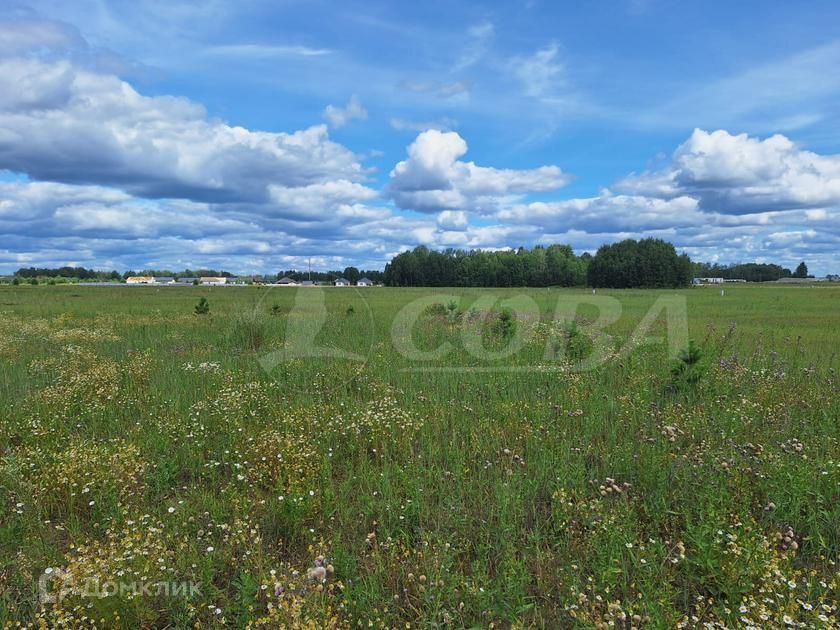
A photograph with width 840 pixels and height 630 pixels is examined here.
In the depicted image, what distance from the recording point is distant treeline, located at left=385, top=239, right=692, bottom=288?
404 ft

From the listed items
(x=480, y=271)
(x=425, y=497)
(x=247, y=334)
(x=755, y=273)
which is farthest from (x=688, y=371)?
(x=755, y=273)

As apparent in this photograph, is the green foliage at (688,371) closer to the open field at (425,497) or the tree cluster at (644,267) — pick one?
the open field at (425,497)

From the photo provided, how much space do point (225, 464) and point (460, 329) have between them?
11.9 meters

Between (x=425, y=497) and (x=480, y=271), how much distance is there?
14345 centimetres


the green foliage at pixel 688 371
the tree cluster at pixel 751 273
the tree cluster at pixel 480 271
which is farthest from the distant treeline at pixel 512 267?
the green foliage at pixel 688 371

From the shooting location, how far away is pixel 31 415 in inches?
311

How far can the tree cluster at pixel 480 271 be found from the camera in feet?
468

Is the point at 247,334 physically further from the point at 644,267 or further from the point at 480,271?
the point at 480,271

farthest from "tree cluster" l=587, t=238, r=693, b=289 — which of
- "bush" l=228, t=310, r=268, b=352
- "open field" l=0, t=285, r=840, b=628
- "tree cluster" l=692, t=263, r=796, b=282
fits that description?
"open field" l=0, t=285, r=840, b=628

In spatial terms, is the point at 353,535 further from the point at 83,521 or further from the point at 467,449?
the point at 83,521

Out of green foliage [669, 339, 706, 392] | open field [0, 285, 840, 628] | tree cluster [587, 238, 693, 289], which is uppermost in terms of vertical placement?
tree cluster [587, 238, 693, 289]

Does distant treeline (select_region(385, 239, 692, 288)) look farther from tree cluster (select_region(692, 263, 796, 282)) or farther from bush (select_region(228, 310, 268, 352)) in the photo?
bush (select_region(228, 310, 268, 352))

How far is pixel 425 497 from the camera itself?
5.26m

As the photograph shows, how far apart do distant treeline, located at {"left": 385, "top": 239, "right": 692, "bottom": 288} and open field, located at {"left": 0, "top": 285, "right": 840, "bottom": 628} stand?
12080cm
